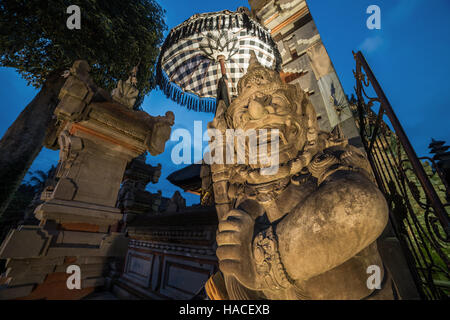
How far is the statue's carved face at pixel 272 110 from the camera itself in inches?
48.5

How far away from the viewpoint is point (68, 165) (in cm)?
239

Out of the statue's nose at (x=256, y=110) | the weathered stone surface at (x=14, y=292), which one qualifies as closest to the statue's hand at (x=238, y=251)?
the statue's nose at (x=256, y=110)

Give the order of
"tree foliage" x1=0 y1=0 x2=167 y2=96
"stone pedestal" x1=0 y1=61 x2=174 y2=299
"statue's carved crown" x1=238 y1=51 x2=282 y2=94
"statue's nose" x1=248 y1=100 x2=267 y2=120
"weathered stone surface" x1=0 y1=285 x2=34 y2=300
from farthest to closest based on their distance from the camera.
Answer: "tree foliage" x1=0 y1=0 x2=167 y2=96 < "stone pedestal" x1=0 y1=61 x2=174 y2=299 < "weathered stone surface" x1=0 y1=285 x2=34 y2=300 < "statue's carved crown" x1=238 y1=51 x2=282 y2=94 < "statue's nose" x1=248 y1=100 x2=267 y2=120

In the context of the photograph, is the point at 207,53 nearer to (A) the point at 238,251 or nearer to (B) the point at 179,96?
(B) the point at 179,96

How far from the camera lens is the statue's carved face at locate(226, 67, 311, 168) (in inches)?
48.5

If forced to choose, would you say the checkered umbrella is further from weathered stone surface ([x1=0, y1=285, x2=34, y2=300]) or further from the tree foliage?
weathered stone surface ([x1=0, y1=285, x2=34, y2=300])

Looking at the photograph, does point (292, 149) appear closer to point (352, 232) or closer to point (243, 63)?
point (352, 232)

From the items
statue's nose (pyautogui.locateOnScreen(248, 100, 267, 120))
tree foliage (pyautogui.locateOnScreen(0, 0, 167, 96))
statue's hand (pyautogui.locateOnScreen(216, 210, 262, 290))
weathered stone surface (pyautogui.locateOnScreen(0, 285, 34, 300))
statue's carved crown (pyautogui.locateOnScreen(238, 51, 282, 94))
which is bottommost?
weathered stone surface (pyautogui.locateOnScreen(0, 285, 34, 300))

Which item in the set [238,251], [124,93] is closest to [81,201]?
[124,93]

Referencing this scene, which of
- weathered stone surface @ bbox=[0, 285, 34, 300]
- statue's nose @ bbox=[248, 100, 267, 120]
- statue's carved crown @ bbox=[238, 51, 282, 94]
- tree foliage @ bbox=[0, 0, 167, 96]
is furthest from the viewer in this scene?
tree foliage @ bbox=[0, 0, 167, 96]

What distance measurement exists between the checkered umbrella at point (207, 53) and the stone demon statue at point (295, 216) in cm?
239

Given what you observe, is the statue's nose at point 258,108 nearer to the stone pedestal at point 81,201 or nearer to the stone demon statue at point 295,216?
the stone demon statue at point 295,216

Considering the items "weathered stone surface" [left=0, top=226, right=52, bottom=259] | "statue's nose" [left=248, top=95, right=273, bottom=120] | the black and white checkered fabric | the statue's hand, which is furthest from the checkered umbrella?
"weathered stone surface" [left=0, top=226, right=52, bottom=259]
